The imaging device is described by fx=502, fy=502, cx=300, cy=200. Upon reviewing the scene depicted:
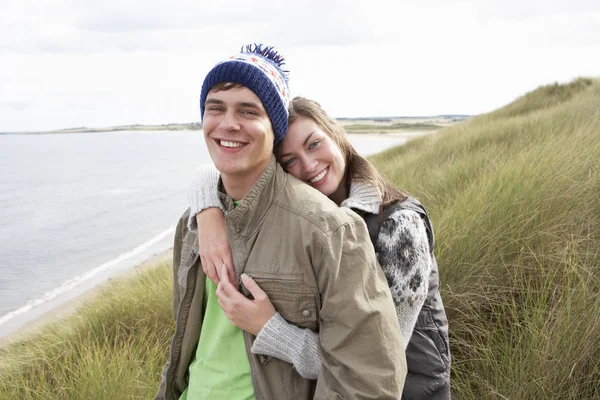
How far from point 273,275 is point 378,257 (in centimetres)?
47

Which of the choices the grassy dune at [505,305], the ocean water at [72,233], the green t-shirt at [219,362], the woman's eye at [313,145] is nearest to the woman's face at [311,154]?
the woman's eye at [313,145]

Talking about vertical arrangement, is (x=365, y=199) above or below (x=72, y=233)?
above

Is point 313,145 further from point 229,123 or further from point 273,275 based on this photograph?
point 273,275

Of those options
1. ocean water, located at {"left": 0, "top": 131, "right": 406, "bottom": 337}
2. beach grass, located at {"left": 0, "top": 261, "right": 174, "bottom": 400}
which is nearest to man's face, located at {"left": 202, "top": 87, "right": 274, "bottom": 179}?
beach grass, located at {"left": 0, "top": 261, "right": 174, "bottom": 400}

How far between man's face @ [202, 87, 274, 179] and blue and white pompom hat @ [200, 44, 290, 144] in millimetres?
36

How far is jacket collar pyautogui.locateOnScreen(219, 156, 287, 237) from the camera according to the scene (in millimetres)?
1978

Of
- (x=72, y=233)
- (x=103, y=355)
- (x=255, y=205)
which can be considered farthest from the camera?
(x=72, y=233)

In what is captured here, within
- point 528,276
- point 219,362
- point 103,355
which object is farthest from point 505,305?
point 103,355

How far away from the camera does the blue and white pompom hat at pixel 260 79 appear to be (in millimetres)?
2004

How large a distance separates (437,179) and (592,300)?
3201mm

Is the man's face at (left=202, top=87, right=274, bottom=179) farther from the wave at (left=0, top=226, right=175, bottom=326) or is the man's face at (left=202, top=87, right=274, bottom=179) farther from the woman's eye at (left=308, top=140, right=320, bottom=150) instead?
the wave at (left=0, top=226, right=175, bottom=326)

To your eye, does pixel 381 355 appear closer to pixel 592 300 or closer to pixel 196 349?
pixel 196 349

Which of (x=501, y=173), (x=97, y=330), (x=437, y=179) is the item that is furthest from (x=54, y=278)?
(x=501, y=173)

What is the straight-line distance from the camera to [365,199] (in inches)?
87.7
